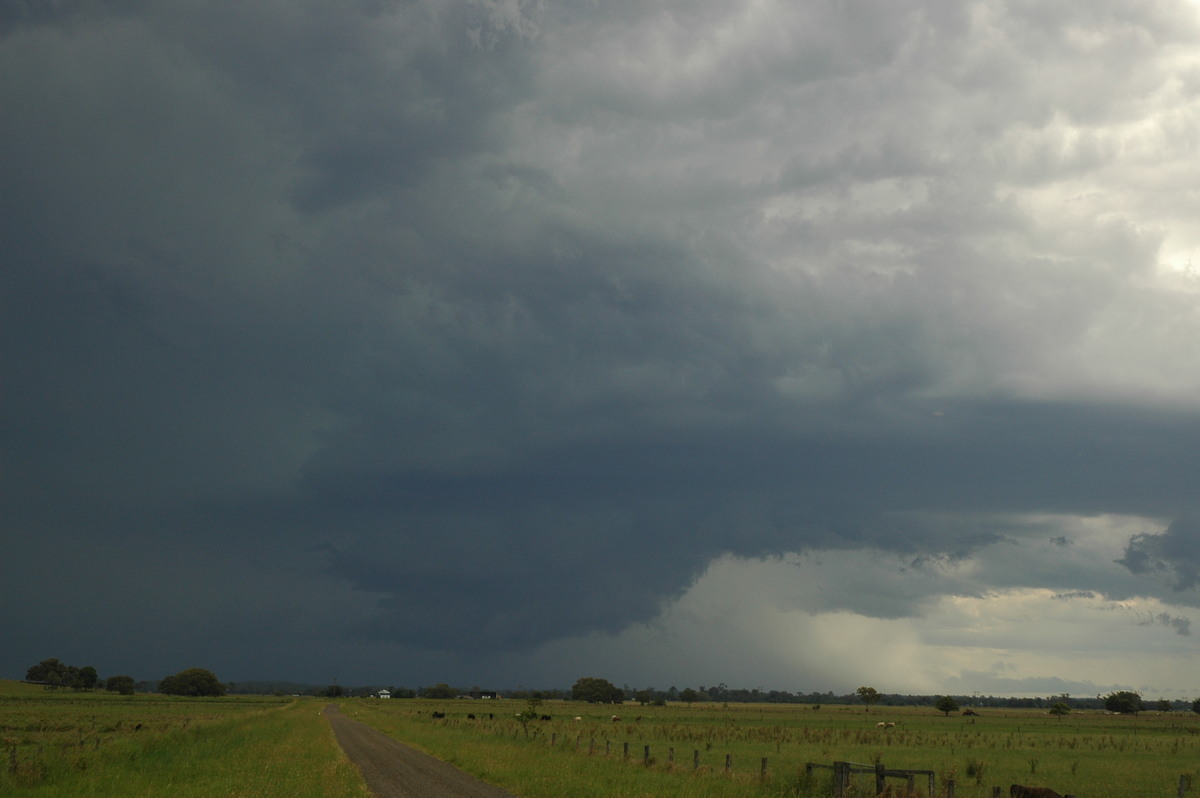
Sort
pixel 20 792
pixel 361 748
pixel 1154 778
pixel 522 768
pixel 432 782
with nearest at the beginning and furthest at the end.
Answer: pixel 20 792 → pixel 432 782 → pixel 522 768 → pixel 1154 778 → pixel 361 748

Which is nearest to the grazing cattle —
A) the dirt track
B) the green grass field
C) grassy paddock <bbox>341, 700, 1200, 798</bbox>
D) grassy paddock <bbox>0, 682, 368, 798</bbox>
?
grassy paddock <bbox>341, 700, 1200, 798</bbox>

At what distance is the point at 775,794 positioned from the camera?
25.2 metres

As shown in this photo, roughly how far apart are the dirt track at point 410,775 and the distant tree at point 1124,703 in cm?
19194

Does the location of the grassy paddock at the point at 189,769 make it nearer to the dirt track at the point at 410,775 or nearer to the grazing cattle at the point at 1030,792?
the dirt track at the point at 410,775

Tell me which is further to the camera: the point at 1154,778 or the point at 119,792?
the point at 1154,778

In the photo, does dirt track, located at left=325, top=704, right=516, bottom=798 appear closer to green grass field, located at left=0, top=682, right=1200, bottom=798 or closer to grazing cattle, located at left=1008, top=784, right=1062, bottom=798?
green grass field, located at left=0, top=682, right=1200, bottom=798

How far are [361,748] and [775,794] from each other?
98.8ft

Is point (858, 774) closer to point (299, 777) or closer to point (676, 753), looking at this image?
point (299, 777)

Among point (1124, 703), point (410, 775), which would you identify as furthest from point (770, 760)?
point (1124, 703)

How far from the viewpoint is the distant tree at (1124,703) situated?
186m

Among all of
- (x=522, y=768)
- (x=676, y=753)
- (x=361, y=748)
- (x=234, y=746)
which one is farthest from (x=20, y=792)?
(x=676, y=753)

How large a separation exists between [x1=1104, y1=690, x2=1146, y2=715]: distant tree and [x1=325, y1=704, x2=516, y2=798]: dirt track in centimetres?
19194

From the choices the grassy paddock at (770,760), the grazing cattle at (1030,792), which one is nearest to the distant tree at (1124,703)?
the grassy paddock at (770,760)

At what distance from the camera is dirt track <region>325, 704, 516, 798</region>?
1062 inches
